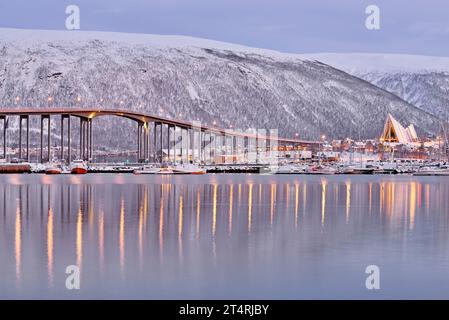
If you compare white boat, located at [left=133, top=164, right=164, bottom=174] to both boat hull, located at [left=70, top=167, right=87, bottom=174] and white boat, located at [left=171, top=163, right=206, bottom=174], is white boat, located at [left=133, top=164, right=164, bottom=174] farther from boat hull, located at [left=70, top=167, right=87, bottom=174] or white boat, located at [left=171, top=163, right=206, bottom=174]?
boat hull, located at [left=70, top=167, right=87, bottom=174]

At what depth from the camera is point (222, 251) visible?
958 inches

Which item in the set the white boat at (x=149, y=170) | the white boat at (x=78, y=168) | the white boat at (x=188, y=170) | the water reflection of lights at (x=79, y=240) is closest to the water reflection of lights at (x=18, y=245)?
the water reflection of lights at (x=79, y=240)

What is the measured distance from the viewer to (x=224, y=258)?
75.2 feet

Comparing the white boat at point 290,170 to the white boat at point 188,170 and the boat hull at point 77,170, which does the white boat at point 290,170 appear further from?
the boat hull at point 77,170

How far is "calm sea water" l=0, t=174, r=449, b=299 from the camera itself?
18.6 metres

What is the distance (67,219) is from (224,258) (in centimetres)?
1380

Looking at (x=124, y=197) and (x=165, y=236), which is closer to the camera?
(x=165, y=236)

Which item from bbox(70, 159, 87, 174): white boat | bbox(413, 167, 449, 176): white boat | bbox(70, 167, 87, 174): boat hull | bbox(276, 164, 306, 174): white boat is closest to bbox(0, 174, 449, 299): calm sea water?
bbox(70, 167, 87, 174): boat hull

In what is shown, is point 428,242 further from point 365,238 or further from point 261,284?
point 261,284

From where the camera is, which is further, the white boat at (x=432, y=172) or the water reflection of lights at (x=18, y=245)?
the white boat at (x=432, y=172)

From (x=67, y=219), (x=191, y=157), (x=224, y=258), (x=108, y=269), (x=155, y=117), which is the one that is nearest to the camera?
(x=108, y=269)

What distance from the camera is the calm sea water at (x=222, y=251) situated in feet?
61.1

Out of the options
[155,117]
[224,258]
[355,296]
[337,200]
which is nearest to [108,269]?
[224,258]

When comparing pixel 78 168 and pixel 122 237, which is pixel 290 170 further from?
pixel 122 237
